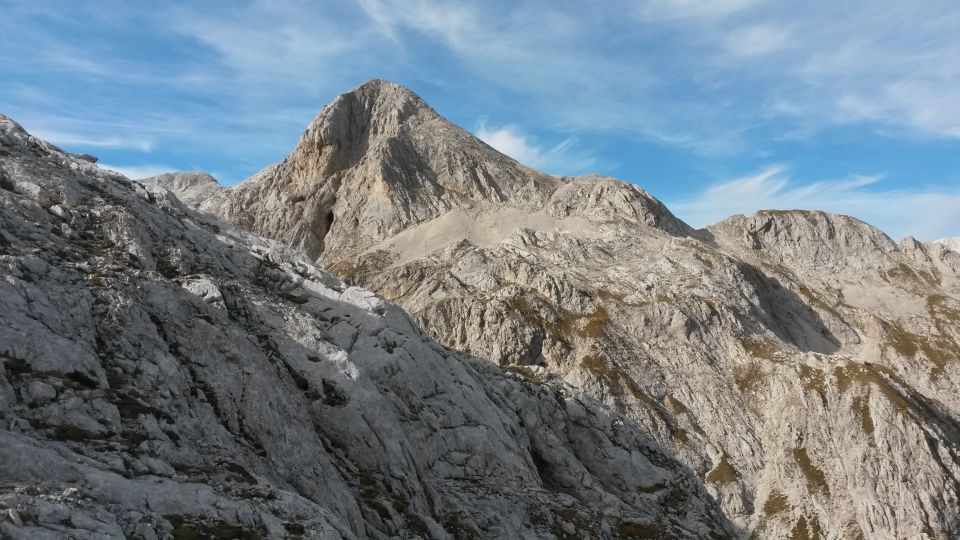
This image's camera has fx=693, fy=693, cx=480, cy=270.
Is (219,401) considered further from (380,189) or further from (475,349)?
(380,189)

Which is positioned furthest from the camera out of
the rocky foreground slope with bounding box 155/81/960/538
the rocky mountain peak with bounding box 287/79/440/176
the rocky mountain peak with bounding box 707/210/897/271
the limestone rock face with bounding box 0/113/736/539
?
the rocky mountain peak with bounding box 287/79/440/176

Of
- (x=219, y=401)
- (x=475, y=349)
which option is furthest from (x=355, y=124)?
(x=219, y=401)

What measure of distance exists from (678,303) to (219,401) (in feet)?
314

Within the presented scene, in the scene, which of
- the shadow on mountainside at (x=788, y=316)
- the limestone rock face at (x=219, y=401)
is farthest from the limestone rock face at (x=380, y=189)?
the limestone rock face at (x=219, y=401)

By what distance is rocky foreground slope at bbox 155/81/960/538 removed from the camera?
91750 millimetres

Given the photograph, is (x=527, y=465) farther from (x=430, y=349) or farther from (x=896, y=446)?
(x=896, y=446)

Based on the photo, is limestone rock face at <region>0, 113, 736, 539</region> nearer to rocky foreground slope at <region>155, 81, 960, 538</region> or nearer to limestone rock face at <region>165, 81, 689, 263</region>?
rocky foreground slope at <region>155, 81, 960, 538</region>

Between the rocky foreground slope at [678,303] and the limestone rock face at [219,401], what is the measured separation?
27.0 m

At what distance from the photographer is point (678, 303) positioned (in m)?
117

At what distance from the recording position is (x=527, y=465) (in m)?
53.8

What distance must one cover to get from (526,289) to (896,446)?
58.2 m

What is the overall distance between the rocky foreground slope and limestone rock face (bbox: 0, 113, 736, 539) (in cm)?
2699

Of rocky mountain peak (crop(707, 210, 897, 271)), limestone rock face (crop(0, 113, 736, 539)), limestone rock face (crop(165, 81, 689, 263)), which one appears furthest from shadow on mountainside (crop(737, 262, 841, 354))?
limestone rock face (crop(0, 113, 736, 539))

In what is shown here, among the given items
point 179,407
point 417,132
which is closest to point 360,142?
point 417,132
